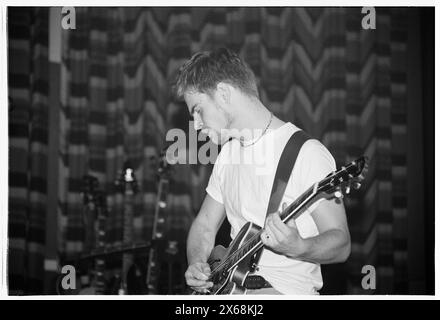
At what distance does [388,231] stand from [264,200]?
4.95 ft

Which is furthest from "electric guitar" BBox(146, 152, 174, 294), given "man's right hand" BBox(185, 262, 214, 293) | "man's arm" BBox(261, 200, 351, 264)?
"man's arm" BBox(261, 200, 351, 264)

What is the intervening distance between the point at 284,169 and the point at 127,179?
151 centimetres

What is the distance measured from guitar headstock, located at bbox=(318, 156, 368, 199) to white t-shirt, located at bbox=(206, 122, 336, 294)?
0.24ft

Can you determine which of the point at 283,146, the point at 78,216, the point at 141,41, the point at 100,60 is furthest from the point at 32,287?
the point at 283,146

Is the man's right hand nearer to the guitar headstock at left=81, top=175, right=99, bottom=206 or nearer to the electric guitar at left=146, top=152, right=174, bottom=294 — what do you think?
the electric guitar at left=146, top=152, right=174, bottom=294

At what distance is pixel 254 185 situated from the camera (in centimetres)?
173

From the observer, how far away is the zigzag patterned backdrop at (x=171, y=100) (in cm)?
296

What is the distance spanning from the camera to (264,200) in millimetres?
1686

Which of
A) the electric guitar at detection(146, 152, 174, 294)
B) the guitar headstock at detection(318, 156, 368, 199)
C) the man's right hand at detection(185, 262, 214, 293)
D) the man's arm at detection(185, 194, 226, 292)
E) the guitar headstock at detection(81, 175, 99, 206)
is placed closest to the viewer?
the guitar headstock at detection(318, 156, 368, 199)

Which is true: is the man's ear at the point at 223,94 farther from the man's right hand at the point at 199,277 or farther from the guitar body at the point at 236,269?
the man's right hand at the point at 199,277

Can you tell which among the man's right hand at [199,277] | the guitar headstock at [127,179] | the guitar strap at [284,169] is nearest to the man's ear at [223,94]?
the guitar strap at [284,169]

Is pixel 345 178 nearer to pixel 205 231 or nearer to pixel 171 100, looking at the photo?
pixel 205 231

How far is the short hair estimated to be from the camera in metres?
1.81
